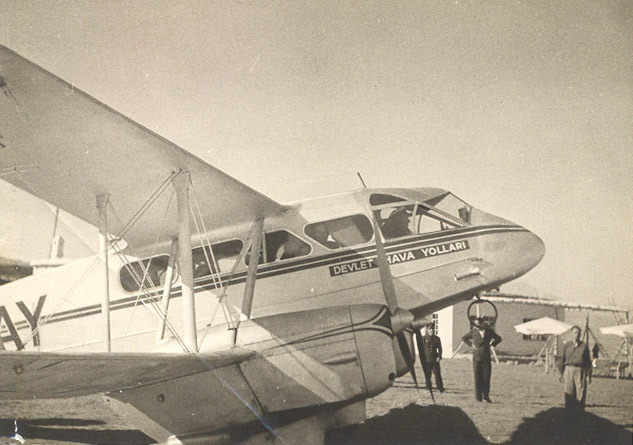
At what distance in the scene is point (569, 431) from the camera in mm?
7488

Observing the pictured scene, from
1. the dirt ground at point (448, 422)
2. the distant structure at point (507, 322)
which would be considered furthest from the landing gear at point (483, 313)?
the dirt ground at point (448, 422)

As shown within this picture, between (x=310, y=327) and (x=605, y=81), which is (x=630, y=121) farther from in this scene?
(x=310, y=327)

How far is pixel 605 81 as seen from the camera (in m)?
6.34

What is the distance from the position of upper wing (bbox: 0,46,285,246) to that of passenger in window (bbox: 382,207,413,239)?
1.57 meters

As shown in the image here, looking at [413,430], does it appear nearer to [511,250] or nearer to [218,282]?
[511,250]

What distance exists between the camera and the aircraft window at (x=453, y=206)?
273 inches

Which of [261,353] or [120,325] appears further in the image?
[120,325]

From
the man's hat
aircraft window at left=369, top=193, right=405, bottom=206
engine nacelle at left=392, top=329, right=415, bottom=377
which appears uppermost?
aircraft window at left=369, top=193, right=405, bottom=206

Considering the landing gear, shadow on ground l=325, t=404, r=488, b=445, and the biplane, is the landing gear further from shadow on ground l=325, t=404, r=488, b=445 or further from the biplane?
shadow on ground l=325, t=404, r=488, b=445

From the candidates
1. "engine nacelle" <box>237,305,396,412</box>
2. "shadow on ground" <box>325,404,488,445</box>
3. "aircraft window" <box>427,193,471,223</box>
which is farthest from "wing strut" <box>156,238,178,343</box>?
"aircraft window" <box>427,193,471,223</box>

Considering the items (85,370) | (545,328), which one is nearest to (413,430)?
(85,370)

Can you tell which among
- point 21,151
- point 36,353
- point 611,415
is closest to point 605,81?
point 611,415

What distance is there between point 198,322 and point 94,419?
5.30m

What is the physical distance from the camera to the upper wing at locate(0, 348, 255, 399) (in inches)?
142
